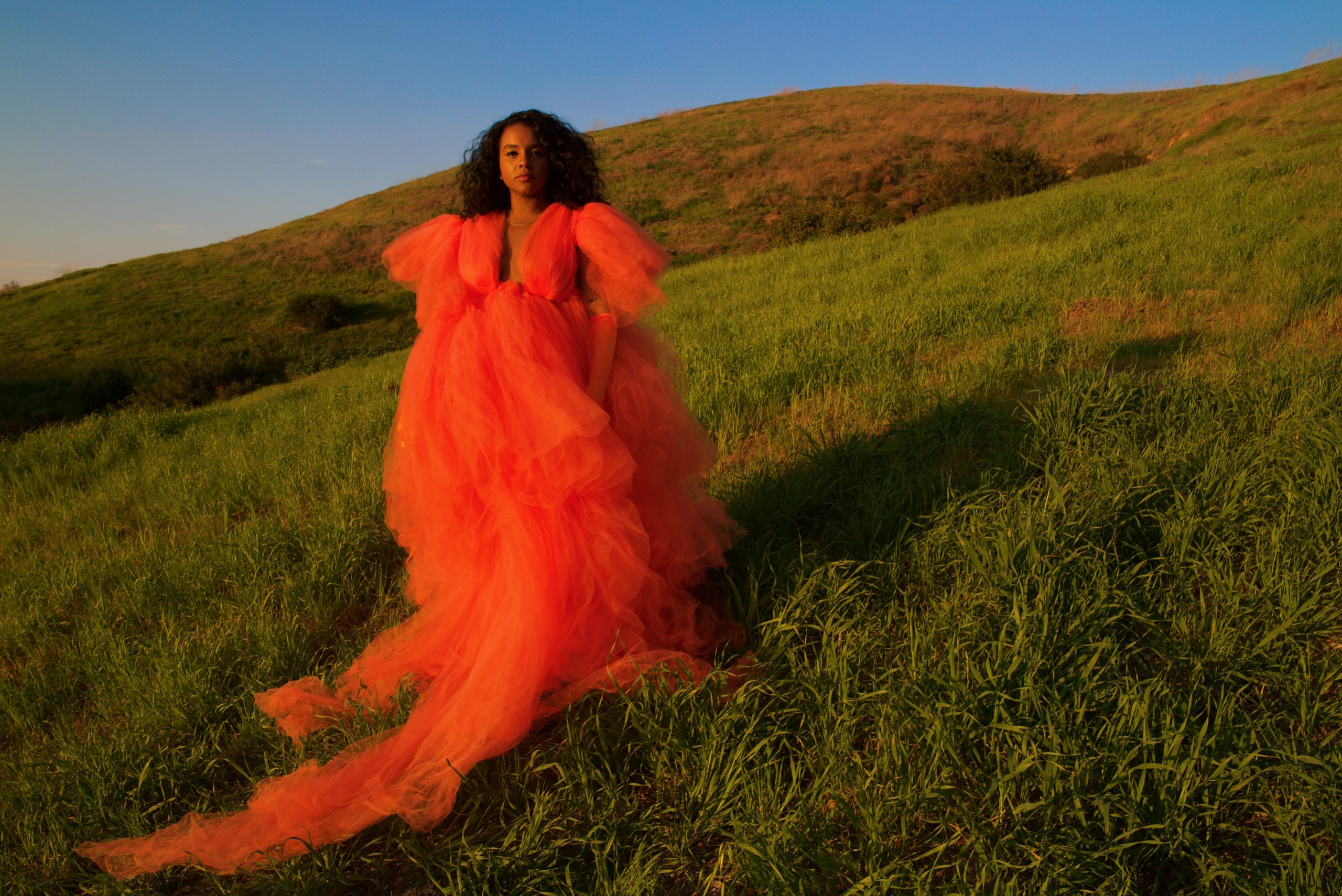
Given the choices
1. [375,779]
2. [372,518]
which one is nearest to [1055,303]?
[372,518]

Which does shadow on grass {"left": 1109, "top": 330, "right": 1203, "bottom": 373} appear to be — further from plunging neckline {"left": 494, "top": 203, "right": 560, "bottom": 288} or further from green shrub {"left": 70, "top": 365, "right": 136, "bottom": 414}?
green shrub {"left": 70, "top": 365, "right": 136, "bottom": 414}

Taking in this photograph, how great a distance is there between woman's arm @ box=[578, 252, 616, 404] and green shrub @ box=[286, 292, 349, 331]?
68.8 feet

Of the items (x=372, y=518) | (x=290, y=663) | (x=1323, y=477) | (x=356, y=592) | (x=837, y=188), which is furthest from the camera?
(x=837, y=188)

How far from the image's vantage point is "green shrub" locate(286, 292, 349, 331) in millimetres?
20500

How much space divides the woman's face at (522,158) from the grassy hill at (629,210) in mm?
15575

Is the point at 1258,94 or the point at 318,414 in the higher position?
the point at 1258,94

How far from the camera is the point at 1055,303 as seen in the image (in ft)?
18.4

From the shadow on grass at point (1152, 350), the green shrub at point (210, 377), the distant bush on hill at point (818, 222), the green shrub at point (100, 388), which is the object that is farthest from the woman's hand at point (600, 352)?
the green shrub at point (100, 388)

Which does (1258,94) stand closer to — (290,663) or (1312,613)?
(1312,613)

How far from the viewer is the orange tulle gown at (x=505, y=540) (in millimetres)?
1972

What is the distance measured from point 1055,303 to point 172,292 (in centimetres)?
2837

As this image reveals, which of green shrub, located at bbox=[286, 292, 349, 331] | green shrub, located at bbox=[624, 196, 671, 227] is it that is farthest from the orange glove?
green shrub, located at bbox=[624, 196, 671, 227]

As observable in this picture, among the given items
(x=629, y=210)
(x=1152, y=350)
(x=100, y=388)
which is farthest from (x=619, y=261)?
(x=629, y=210)

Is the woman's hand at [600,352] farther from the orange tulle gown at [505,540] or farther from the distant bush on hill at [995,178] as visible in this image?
the distant bush on hill at [995,178]
